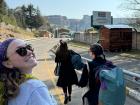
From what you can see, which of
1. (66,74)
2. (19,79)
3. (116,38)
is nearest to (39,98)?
(19,79)

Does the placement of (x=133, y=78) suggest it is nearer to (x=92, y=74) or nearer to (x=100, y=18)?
(x=92, y=74)

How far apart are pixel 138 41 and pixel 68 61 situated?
120ft

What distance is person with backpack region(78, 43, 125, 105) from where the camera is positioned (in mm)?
7336

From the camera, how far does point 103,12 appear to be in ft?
282

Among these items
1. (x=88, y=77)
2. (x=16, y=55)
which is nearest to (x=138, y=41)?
(x=88, y=77)

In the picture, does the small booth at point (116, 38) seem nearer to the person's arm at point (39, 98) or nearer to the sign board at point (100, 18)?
the sign board at point (100, 18)

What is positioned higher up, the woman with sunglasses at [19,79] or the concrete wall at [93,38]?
the woman with sunglasses at [19,79]

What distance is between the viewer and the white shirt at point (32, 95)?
3051 millimetres

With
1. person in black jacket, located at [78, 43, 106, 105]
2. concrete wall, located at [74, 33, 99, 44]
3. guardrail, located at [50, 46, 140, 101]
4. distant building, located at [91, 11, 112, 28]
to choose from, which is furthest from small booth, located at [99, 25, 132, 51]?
person in black jacket, located at [78, 43, 106, 105]

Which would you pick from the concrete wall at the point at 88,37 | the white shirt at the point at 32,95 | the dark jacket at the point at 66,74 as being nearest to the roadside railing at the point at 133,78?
the dark jacket at the point at 66,74

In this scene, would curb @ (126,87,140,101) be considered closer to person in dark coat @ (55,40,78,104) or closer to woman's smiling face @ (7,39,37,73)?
person in dark coat @ (55,40,78,104)

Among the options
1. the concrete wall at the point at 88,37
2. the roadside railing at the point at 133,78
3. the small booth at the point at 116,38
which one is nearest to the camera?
the roadside railing at the point at 133,78

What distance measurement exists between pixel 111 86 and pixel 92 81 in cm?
73

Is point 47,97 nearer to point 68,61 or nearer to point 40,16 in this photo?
point 68,61
